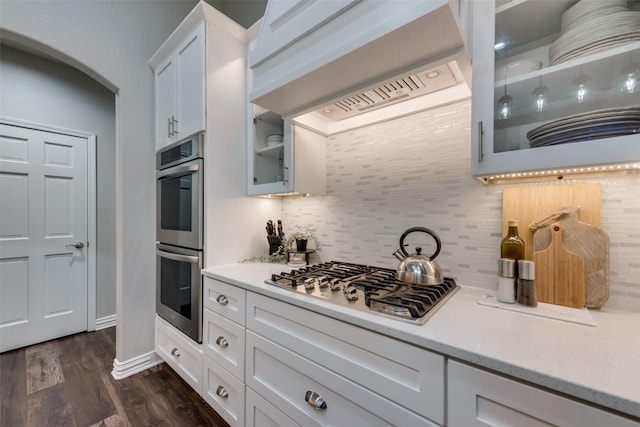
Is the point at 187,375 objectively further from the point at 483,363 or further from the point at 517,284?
the point at 517,284

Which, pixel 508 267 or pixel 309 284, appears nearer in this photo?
pixel 508 267

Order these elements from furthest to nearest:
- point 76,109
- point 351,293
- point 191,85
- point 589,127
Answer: point 76,109 → point 191,85 → point 351,293 → point 589,127

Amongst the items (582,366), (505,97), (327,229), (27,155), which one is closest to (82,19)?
(27,155)

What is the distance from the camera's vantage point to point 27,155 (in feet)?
8.05

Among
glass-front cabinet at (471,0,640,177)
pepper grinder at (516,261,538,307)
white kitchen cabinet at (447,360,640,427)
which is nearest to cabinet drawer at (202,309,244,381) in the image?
white kitchen cabinet at (447,360,640,427)

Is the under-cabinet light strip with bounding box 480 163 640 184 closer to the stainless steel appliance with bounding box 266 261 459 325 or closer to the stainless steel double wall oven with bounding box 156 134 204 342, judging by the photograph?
the stainless steel appliance with bounding box 266 261 459 325

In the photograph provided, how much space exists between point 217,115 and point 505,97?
5.07ft

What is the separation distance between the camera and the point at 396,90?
121 cm

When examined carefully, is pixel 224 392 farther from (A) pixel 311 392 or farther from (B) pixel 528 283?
(B) pixel 528 283

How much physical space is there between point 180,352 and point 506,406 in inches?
74.1

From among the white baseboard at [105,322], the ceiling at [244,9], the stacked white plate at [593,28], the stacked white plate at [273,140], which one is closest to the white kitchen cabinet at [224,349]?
the stacked white plate at [273,140]

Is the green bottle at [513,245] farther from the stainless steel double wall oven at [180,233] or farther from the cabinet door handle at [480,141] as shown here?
the stainless steel double wall oven at [180,233]

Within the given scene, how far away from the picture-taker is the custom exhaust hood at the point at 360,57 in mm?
858

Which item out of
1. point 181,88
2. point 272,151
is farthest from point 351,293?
point 181,88
